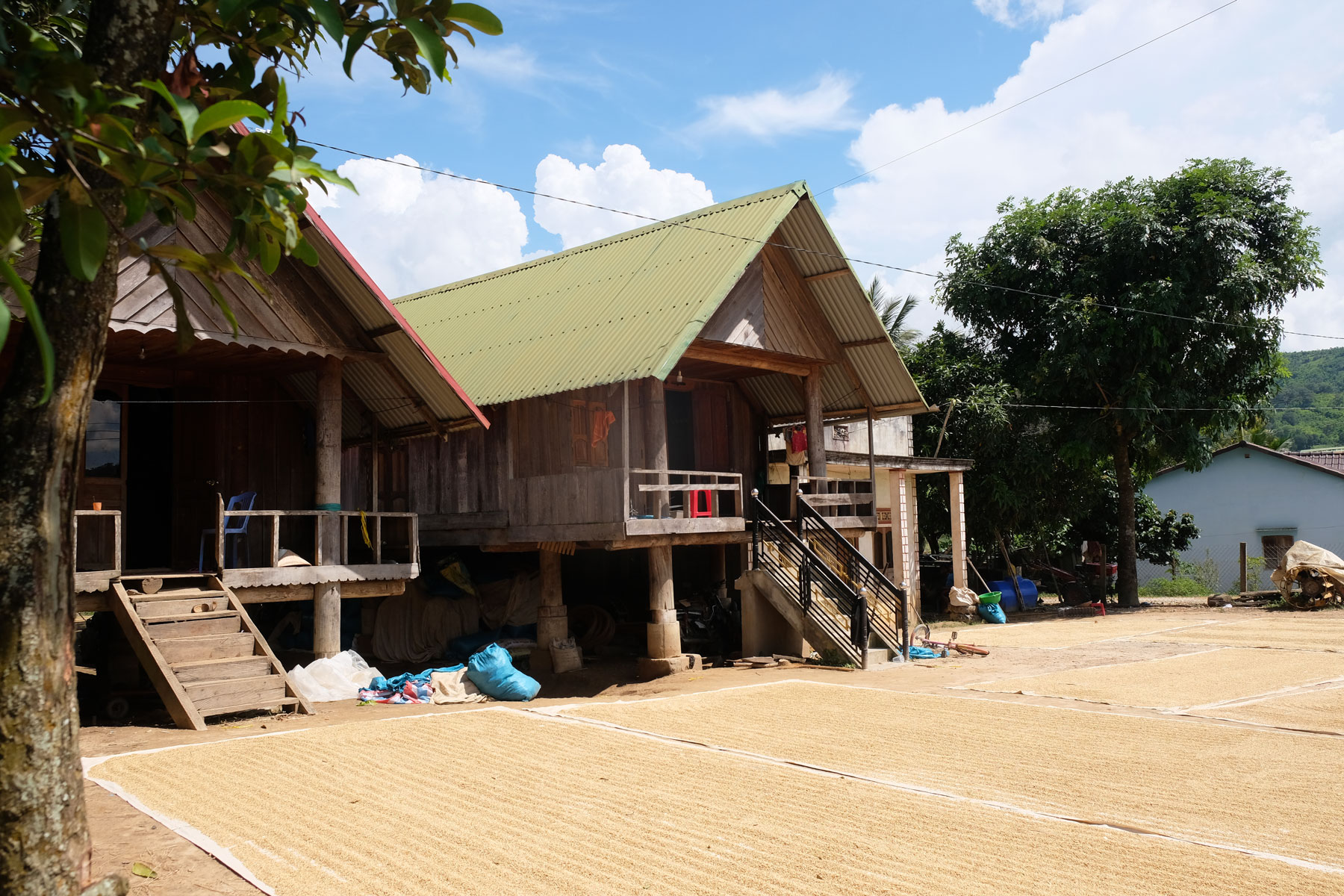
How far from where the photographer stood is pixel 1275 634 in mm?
19531

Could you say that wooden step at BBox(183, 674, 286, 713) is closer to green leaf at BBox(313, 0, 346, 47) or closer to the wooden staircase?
the wooden staircase

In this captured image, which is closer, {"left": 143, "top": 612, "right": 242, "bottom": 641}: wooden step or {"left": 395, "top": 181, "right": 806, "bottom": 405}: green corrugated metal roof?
{"left": 143, "top": 612, "right": 242, "bottom": 641}: wooden step

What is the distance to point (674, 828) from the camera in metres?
6.57

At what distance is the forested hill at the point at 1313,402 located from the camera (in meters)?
78.8

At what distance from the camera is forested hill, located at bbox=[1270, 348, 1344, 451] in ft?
259

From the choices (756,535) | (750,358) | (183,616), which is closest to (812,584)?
(756,535)

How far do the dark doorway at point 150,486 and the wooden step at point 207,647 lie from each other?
382 centimetres

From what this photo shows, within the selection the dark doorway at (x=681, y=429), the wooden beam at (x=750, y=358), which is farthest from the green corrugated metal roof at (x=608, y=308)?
the dark doorway at (x=681, y=429)

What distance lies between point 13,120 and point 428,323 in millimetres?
18724

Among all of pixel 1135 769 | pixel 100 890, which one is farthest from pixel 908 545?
pixel 100 890

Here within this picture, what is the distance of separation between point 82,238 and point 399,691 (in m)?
10.1

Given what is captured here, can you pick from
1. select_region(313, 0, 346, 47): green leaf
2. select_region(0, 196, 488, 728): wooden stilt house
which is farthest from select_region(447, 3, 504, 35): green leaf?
select_region(0, 196, 488, 728): wooden stilt house

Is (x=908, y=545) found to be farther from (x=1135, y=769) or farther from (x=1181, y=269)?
(x=1135, y=769)

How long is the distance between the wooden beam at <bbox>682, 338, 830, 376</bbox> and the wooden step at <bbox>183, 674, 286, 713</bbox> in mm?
7072
